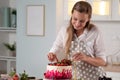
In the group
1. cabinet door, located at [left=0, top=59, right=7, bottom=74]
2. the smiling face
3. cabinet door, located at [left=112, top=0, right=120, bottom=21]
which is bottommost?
cabinet door, located at [left=0, top=59, right=7, bottom=74]

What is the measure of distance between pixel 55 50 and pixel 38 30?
1.78m

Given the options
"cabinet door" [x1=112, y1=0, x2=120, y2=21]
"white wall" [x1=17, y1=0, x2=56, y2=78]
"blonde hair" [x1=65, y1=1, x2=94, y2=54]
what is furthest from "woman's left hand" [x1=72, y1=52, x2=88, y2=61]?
"white wall" [x1=17, y1=0, x2=56, y2=78]

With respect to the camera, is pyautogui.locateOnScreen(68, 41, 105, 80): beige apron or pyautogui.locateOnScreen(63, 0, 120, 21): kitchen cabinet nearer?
pyautogui.locateOnScreen(68, 41, 105, 80): beige apron

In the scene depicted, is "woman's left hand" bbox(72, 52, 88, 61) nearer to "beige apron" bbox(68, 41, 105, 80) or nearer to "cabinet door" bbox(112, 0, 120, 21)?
"beige apron" bbox(68, 41, 105, 80)

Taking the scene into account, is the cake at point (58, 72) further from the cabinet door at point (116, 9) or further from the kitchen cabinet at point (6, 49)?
the kitchen cabinet at point (6, 49)

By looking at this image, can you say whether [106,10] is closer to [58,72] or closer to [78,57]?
[78,57]

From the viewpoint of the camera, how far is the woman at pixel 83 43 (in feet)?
6.38

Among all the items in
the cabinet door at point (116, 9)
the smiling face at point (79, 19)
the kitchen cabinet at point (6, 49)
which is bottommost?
the kitchen cabinet at point (6, 49)

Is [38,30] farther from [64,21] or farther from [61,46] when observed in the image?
[61,46]

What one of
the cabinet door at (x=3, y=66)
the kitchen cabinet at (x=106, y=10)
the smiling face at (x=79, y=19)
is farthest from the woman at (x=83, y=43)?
the cabinet door at (x=3, y=66)

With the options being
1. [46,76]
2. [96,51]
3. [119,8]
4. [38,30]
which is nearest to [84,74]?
[96,51]

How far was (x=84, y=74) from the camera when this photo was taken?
2025 millimetres

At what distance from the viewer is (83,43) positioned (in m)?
2.06

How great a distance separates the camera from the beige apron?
2.00 metres
